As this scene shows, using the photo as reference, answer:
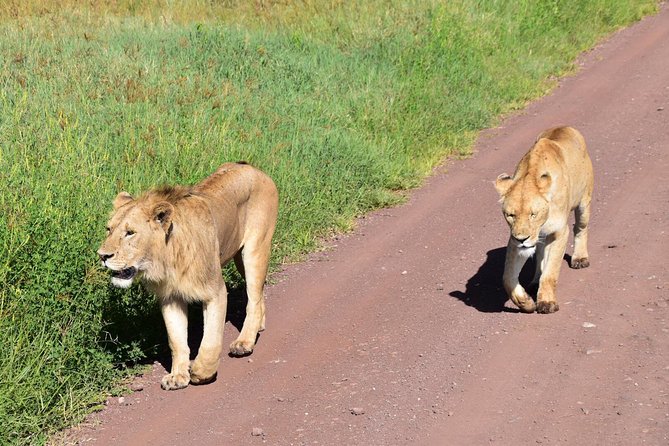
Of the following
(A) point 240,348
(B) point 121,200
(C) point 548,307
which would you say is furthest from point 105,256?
(C) point 548,307

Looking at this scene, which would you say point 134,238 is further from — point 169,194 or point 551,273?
point 551,273

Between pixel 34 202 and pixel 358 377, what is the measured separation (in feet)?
8.01

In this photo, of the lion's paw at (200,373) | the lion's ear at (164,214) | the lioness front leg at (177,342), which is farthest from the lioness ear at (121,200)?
the lion's paw at (200,373)

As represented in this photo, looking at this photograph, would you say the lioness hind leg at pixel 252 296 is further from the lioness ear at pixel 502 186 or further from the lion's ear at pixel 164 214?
the lioness ear at pixel 502 186

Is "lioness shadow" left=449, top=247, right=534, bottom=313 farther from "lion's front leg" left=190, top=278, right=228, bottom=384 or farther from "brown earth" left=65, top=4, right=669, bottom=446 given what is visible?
"lion's front leg" left=190, top=278, right=228, bottom=384

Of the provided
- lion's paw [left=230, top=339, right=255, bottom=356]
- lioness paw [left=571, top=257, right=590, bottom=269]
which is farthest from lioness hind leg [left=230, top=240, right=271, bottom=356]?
lioness paw [left=571, top=257, right=590, bottom=269]

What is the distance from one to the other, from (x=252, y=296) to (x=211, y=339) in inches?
31.3

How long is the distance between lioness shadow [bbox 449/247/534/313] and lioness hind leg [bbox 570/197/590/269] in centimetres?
39

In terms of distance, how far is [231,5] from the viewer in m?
14.9

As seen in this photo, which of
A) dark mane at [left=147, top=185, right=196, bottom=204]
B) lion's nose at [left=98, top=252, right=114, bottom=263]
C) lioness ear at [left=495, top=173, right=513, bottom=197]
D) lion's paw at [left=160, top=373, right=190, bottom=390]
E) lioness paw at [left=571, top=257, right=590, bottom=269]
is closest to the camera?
lion's nose at [left=98, top=252, right=114, bottom=263]

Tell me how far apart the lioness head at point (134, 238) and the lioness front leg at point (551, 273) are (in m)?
2.78

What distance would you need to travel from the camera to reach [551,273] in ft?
23.3

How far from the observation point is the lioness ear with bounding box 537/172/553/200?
6.78 meters

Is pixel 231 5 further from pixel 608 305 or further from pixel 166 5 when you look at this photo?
pixel 608 305
